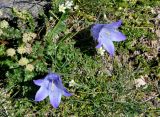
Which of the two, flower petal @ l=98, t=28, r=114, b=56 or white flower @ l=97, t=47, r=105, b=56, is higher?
flower petal @ l=98, t=28, r=114, b=56

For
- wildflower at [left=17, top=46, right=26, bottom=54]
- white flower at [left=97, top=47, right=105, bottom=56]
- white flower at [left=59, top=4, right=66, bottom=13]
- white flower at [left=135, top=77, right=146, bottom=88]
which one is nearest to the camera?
wildflower at [left=17, top=46, right=26, bottom=54]

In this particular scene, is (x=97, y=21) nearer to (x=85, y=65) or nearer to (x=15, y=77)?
(x=85, y=65)

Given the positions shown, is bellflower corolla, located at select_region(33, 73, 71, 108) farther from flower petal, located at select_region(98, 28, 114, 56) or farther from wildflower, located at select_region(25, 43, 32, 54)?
flower petal, located at select_region(98, 28, 114, 56)

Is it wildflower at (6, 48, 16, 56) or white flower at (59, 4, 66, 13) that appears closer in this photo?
wildflower at (6, 48, 16, 56)

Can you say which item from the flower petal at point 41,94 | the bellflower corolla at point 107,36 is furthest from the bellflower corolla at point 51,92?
the bellflower corolla at point 107,36

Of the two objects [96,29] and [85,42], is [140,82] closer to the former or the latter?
[85,42]

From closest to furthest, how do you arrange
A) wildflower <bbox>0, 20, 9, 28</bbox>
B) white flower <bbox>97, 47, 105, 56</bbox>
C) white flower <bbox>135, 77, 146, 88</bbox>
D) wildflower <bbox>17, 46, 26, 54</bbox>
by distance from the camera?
wildflower <bbox>17, 46, 26, 54</bbox> → wildflower <bbox>0, 20, 9, 28</bbox> → white flower <bbox>97, 47, 105, 56</bbox> → white flower <bbox>135, 77, 146, 88</bbox>

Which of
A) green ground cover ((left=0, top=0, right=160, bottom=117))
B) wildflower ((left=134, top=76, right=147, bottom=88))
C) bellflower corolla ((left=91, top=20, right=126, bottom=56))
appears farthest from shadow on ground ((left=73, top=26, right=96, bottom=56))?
wildflower ((left=134, top=76, right=147, bottom=88))
